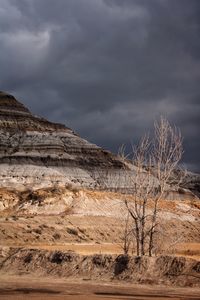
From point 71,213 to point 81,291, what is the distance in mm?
50314

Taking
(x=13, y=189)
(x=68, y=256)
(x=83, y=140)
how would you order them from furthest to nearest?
1. (x=83, y=140)
2. (x=13, y=189)
3. (x=68, y=256)

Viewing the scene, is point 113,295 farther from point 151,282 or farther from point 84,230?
point 84,230

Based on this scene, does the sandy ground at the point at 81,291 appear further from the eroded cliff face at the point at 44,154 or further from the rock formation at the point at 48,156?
the eroded cliff face at the point at 44,154

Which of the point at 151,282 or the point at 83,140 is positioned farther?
the point at 83,140

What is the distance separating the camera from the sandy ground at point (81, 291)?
18797 mm

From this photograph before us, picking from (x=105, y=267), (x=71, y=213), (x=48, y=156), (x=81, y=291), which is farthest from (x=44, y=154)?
(x=81, y=291)

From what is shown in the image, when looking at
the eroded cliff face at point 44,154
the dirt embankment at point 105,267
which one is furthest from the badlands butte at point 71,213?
the eroded cliff face at point 44,154

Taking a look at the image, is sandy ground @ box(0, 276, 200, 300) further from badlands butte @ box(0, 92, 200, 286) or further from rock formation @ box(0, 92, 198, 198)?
rock formation @ box(0, 92, 198, 198)

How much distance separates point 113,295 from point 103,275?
549cm

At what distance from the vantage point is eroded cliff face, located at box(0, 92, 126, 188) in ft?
344

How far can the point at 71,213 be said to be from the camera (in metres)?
70.7

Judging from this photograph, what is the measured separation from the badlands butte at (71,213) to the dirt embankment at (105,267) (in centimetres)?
4

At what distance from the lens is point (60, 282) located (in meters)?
23.6

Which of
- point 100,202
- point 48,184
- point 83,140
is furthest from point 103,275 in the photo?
point 83,140
